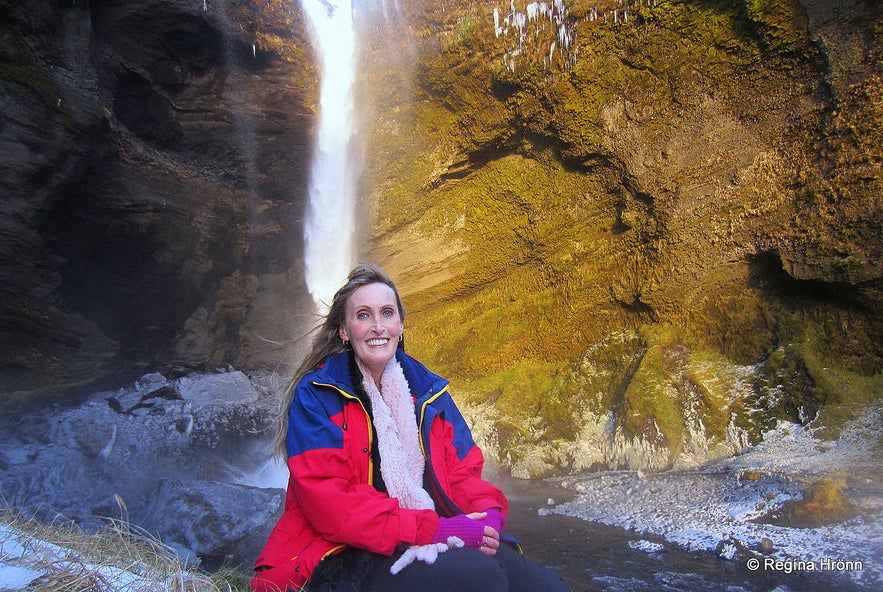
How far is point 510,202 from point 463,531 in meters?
7.45

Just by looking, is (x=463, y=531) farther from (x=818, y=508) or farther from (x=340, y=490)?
(x=818, y=508)

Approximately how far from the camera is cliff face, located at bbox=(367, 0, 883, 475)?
20.1 feet

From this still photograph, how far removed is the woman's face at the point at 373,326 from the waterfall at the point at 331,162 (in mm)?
6484

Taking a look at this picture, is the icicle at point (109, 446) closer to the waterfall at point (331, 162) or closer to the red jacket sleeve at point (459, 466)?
the waterfall at point (331, 162)

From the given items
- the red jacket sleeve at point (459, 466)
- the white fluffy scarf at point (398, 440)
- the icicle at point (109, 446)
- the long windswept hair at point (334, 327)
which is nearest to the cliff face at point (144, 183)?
the icicle at point (109, 446)

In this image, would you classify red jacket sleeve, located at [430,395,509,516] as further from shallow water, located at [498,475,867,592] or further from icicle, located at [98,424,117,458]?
icicle, located at [98,424,117,458]

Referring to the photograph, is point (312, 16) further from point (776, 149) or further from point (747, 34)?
point (776, 149)

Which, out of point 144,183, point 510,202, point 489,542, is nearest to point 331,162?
point 144,183

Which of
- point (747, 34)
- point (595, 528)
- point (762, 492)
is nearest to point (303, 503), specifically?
point (595, 528)

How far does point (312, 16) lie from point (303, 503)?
8.47 m

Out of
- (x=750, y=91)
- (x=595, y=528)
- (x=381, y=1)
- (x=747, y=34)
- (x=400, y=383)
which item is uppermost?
(x=381, y=1)

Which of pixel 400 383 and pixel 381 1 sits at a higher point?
pixel 381 1

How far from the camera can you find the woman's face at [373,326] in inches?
87.1

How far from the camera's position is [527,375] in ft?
29.0
